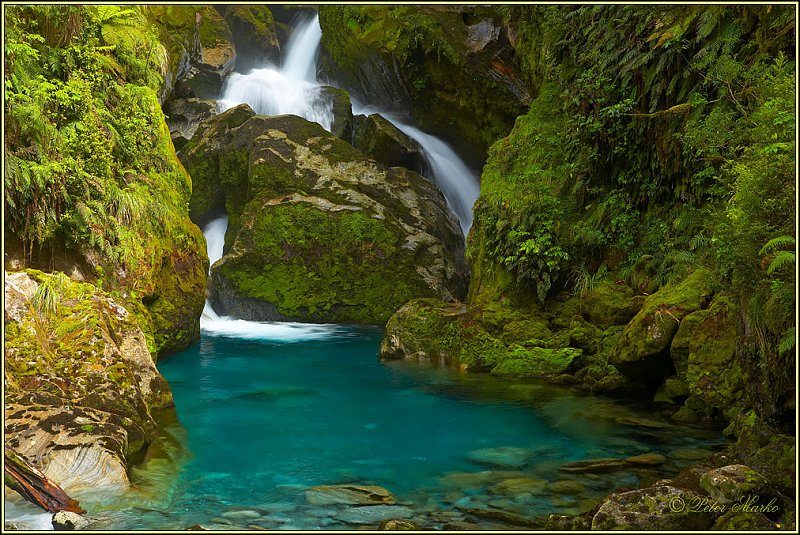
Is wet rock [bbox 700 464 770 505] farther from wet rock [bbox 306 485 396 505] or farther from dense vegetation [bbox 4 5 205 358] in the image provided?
dense vegetation [bbox 4 5 205 358]

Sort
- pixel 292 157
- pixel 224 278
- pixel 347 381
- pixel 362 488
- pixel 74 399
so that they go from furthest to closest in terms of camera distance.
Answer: pixel 292 157
pixel 224 278
pixel 347 381
pixel 74 399
pixel 362 488

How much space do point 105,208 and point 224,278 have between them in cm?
692

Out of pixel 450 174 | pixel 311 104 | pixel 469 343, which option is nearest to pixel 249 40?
pixel 311 104

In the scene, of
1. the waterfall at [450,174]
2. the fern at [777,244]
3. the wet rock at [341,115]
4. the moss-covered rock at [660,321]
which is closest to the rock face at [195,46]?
the wet rock at [341,115]

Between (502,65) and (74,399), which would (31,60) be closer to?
(74,399)

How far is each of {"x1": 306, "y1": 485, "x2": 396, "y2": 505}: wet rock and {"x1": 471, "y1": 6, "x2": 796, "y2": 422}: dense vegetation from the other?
135 inches

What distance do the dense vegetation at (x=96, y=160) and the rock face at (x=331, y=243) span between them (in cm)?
422

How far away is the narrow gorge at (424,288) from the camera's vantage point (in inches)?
213

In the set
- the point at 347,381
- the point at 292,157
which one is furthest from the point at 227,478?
the point at 292,157

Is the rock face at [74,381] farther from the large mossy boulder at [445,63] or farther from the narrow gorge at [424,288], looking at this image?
the large mossy boulder at [445,63]

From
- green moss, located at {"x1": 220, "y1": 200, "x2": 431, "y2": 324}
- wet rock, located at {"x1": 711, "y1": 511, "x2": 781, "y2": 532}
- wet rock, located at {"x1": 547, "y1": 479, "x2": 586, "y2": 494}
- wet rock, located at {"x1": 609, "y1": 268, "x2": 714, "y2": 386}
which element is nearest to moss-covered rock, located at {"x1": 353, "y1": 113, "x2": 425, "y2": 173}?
green moss, located at {"x1": 220, "y1": 200, "x2": 431, "y2": 324}

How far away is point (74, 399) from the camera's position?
20.8 feet

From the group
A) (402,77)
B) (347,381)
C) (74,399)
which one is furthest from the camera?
(402,77)

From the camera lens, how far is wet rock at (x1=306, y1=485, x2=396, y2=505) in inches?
219
